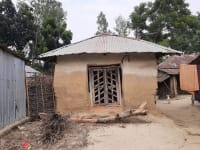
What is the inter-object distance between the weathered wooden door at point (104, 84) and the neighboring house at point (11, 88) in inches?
115

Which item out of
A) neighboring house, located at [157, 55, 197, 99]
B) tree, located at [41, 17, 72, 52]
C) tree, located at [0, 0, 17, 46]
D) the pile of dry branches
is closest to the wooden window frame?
the pile of dry branches

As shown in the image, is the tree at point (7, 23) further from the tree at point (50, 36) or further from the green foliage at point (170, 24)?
the green foliage at point (170, 24)

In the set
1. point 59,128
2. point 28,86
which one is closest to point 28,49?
point 28,86

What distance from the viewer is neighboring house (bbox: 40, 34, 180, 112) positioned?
12.4 metres

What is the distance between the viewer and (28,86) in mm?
13211

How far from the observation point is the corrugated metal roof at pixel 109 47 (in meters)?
12.2

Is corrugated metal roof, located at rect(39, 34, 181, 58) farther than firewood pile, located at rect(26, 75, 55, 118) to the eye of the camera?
No

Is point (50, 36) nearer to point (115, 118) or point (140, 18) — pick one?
point (140, 18)

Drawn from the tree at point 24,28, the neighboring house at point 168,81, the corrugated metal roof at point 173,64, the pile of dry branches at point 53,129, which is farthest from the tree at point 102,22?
the pile of dry branches at point 53,129

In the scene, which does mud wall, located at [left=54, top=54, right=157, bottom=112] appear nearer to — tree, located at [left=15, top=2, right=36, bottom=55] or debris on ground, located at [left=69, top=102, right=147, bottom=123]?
debris on ground, located at [left=69, top=102, right=147, bottom=123]

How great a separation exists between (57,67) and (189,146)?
7148 millimetres

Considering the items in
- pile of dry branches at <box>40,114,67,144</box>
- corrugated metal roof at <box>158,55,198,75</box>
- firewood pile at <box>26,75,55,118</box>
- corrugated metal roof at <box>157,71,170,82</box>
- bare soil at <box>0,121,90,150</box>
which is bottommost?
bare soil at <box>0,121,90,150</box>

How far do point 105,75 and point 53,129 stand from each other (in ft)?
17.3

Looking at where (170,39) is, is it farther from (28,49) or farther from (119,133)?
(119,133)
